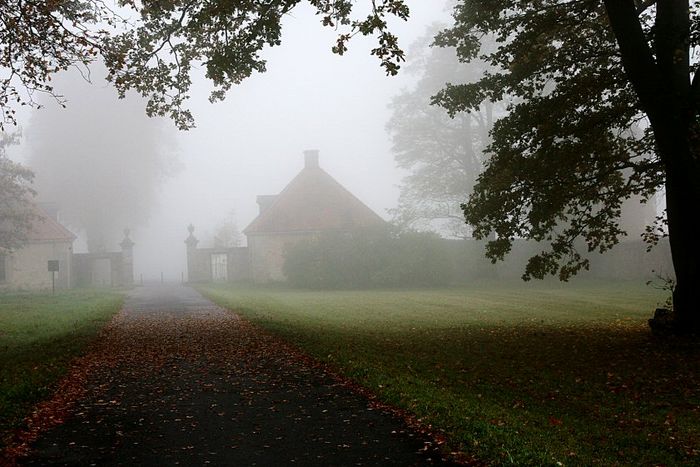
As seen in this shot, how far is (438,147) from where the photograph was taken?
131ft

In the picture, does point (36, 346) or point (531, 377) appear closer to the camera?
point (531, 377)

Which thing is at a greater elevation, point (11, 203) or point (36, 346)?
point (11, 203)

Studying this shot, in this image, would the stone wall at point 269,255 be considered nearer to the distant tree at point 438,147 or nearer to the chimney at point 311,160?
the chimney at point 311,160

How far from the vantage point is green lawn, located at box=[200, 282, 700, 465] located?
5.71 m

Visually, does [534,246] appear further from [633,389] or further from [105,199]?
[105,199]

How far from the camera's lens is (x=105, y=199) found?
180 feet

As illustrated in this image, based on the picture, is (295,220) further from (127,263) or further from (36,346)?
(36,346)

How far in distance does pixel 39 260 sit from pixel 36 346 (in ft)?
123

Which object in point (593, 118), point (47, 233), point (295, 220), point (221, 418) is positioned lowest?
point (221, 418)

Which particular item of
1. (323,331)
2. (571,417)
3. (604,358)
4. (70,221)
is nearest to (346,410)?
(571,417)

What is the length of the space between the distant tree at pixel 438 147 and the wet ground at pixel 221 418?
29.0 meters

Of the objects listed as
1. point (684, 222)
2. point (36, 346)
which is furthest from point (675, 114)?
point (36, 346)

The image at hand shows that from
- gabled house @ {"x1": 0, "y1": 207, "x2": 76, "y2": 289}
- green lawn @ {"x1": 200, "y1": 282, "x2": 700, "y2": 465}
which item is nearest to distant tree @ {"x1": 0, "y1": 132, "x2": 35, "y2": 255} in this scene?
gabled house @ {"x1": 0, "y1": 207, "x2": 76, "y2": 289}

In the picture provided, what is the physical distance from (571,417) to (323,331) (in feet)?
27.4
